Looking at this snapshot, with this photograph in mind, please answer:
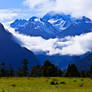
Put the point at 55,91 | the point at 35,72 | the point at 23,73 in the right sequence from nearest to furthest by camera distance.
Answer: the point at 55,91 → the point at 35,72 → the point at 23,73

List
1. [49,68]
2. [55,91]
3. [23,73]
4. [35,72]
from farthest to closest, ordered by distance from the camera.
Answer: [23,73]
[35,72]
[49,68]
[55,91]

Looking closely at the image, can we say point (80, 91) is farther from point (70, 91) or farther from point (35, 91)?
point (35, 91)

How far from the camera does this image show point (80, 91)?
37.6 metres

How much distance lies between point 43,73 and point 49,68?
4.02 meters

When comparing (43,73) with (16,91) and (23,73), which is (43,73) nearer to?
(23,73)

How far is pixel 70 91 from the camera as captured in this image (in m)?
37.7

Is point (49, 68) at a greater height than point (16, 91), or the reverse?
point (49, 68)

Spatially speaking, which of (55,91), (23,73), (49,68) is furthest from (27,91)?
(23,73)

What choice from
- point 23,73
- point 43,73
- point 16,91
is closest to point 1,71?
point 23,73

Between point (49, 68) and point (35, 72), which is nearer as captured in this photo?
point (49, 68)

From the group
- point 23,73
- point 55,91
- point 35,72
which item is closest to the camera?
point 55,91

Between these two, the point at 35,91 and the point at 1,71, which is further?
the point at 1,71

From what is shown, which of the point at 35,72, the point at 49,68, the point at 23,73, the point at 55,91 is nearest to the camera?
the point at 55,91

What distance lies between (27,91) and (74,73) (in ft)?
266
